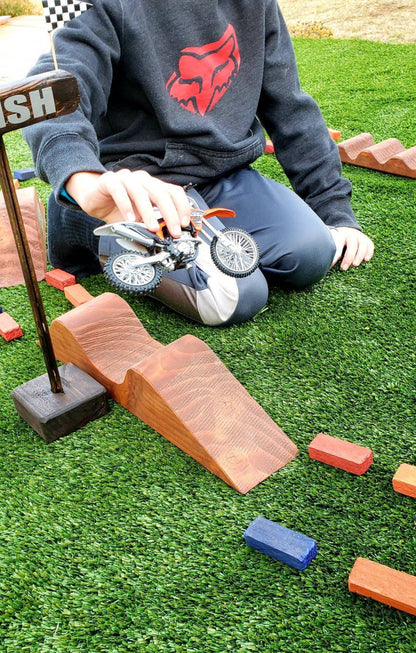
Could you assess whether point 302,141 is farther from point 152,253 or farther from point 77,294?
point 152,253

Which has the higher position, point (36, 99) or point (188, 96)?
point (36, 99)

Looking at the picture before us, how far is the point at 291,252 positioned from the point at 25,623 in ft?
4.20

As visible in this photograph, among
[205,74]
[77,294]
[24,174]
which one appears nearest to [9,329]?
[77,294]

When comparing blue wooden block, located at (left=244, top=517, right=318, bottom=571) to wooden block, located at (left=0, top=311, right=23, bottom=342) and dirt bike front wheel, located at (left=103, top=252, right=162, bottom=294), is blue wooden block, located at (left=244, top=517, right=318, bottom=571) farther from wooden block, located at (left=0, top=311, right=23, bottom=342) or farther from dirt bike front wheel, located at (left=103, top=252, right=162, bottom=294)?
wooden block, located at (left=0, top=311, right=23, bottom=342)

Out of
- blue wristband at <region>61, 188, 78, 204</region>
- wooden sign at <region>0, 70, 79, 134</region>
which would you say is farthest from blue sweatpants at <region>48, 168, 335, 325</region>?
wooden sign at <region>0, 70, 79, 134</region>

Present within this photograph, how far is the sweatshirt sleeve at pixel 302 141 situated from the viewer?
2.18 metres

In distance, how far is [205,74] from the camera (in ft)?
6.35

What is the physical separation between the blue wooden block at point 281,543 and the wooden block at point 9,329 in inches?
38.1

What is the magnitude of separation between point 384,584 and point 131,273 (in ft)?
2.33

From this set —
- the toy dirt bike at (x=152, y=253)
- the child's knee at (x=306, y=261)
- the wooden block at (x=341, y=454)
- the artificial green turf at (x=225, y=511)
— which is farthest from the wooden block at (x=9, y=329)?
the wooden block at (x=341, y=454)

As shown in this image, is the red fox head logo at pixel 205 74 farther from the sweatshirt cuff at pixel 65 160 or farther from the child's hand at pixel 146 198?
the child's hand at pixel 146 198

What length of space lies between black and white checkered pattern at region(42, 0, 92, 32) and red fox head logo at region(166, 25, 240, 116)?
25.8 inches

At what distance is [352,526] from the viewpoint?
1.19m

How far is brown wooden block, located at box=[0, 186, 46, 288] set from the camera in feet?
7.04
